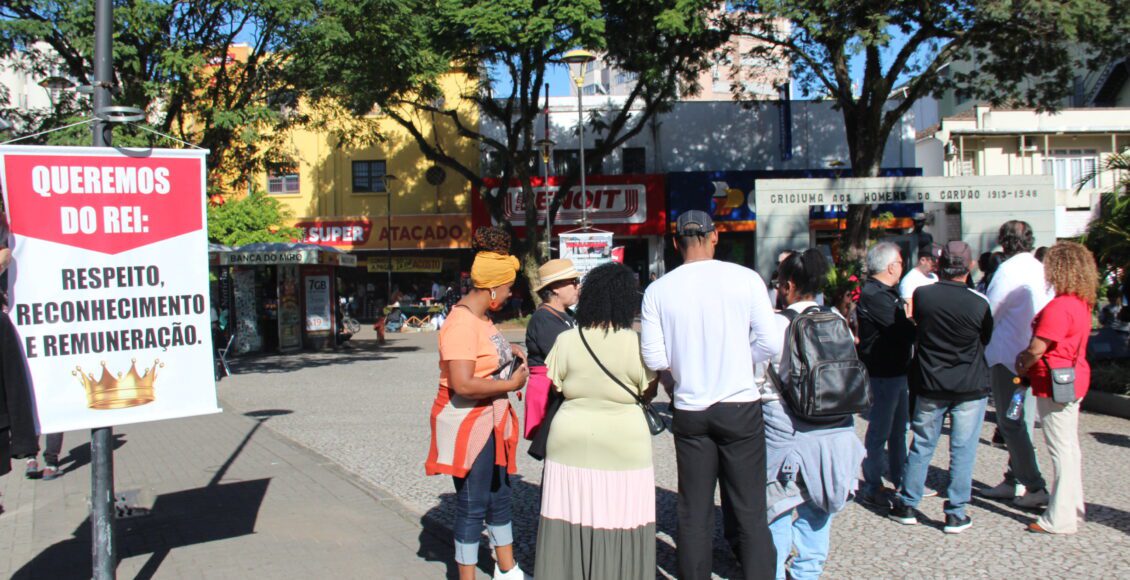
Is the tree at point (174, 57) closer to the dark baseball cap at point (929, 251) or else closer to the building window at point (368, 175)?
the dark baseball cap at point (929, 251)

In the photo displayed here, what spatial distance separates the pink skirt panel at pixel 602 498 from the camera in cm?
393

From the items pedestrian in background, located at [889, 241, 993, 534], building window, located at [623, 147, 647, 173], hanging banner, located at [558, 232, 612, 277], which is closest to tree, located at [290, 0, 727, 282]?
hanging banner, located at [558, 232, 612, 277]

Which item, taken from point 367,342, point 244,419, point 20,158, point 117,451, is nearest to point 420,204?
point 367,342

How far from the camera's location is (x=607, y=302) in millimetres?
A: 3994

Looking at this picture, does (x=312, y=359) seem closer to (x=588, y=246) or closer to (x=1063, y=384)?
(x=588, y=246)

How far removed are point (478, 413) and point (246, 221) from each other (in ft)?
89.6

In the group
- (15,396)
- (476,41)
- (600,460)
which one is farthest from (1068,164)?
(15,396)

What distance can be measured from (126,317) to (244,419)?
696cm

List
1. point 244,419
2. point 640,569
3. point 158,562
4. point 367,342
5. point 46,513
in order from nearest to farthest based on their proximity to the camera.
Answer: point 640,569 → point 158,562 → point 46,513 → point 244,419 → point 367,342

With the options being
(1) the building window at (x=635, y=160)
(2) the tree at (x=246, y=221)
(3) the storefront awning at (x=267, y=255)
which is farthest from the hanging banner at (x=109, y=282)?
(1) the building window at (x=635, y=160)

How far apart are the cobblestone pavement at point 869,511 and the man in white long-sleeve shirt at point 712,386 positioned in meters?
0.93

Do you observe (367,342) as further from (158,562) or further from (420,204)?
(158,562)

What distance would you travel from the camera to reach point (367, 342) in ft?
83.9

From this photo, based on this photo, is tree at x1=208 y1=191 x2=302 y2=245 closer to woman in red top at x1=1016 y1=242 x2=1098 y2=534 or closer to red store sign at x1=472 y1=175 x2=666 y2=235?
red store sign at x1=472 y1=175 x2=666 y2=235
